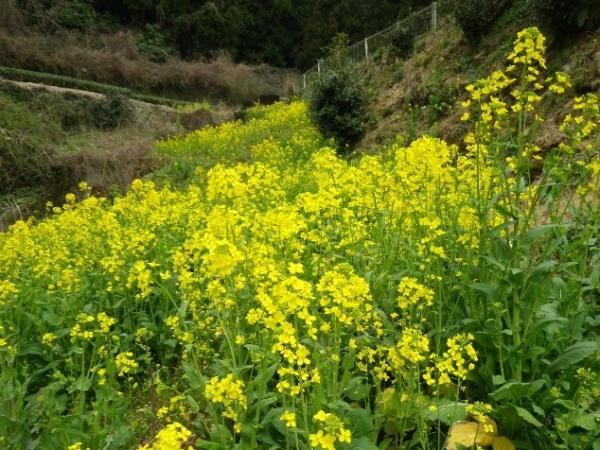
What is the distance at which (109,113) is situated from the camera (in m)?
21.5

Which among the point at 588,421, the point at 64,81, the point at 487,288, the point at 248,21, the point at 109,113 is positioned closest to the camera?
the point at 588,421

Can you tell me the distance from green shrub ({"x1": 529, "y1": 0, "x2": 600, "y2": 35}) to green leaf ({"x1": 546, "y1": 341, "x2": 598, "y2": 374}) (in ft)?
21.8

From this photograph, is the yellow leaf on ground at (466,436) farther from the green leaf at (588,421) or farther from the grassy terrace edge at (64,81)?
the grassy terrace edge at (64,81)

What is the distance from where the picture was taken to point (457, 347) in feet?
7.75

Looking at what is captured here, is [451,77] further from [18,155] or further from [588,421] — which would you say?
[18,155]

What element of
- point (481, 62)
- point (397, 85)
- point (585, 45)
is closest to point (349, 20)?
point (397, 85)

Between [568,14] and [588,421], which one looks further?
[568,14]

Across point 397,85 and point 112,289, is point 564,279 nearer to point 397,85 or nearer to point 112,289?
point 112,289

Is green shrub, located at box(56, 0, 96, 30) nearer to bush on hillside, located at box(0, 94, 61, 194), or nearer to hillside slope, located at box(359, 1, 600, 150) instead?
bush on hillside, located at box(0, 94, 61, 194)

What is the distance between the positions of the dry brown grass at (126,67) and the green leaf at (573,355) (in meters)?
26.9

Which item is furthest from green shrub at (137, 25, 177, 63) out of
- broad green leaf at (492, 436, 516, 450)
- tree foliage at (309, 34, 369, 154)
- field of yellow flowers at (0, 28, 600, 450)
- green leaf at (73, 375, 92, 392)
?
broad green leaf at (492, 436, 516, 450)

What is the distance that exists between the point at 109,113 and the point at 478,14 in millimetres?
15654

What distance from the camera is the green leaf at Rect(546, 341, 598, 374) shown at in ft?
8.69

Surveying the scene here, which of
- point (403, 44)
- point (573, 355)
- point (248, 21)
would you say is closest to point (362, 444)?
point (573, 355)
